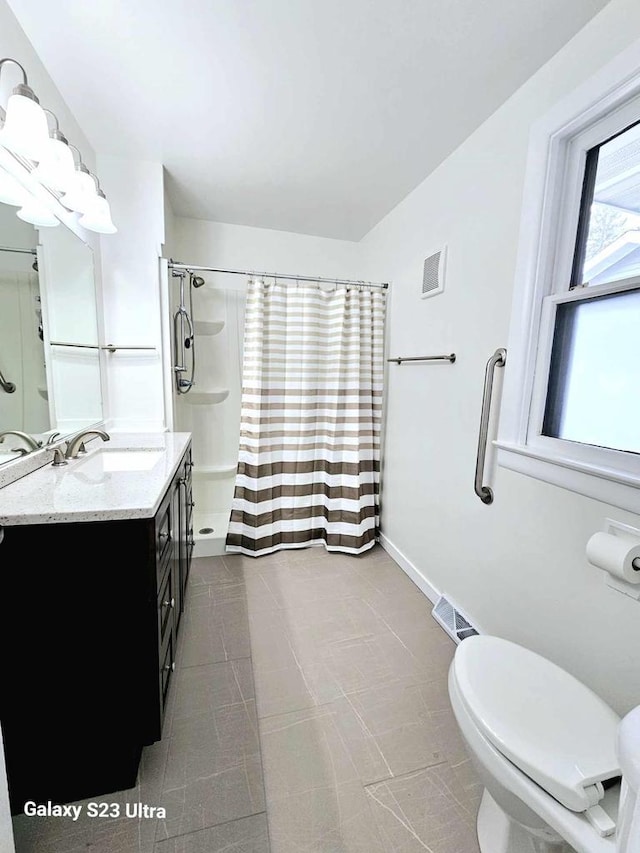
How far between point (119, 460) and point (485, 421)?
5.30 ft

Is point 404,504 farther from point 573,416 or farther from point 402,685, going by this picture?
point 573,416

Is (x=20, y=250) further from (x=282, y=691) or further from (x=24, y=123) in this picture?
(x=282, y=691)

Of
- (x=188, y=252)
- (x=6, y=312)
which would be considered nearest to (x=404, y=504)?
(x=6, y=312)

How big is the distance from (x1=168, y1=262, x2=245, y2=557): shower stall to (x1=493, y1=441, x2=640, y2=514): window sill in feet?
6.42

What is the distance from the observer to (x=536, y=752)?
0.84 metres

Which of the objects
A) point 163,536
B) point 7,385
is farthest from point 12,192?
point 163,536

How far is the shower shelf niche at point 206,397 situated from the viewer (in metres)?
2.82

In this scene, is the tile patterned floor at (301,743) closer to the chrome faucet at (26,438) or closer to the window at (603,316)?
the chrome faucet at (26,438)

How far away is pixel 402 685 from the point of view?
60.6 inches

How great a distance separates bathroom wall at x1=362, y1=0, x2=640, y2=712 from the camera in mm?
1165

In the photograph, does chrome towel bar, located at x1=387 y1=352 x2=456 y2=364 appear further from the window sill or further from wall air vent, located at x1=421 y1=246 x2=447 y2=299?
the window sill

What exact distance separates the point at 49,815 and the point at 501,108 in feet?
9.63

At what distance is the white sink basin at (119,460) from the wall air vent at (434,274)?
166cm

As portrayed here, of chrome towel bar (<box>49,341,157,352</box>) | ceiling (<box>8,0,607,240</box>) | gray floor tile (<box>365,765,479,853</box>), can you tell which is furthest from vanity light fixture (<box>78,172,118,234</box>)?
gray floor tile (<box>365,765,479,853</box>)
